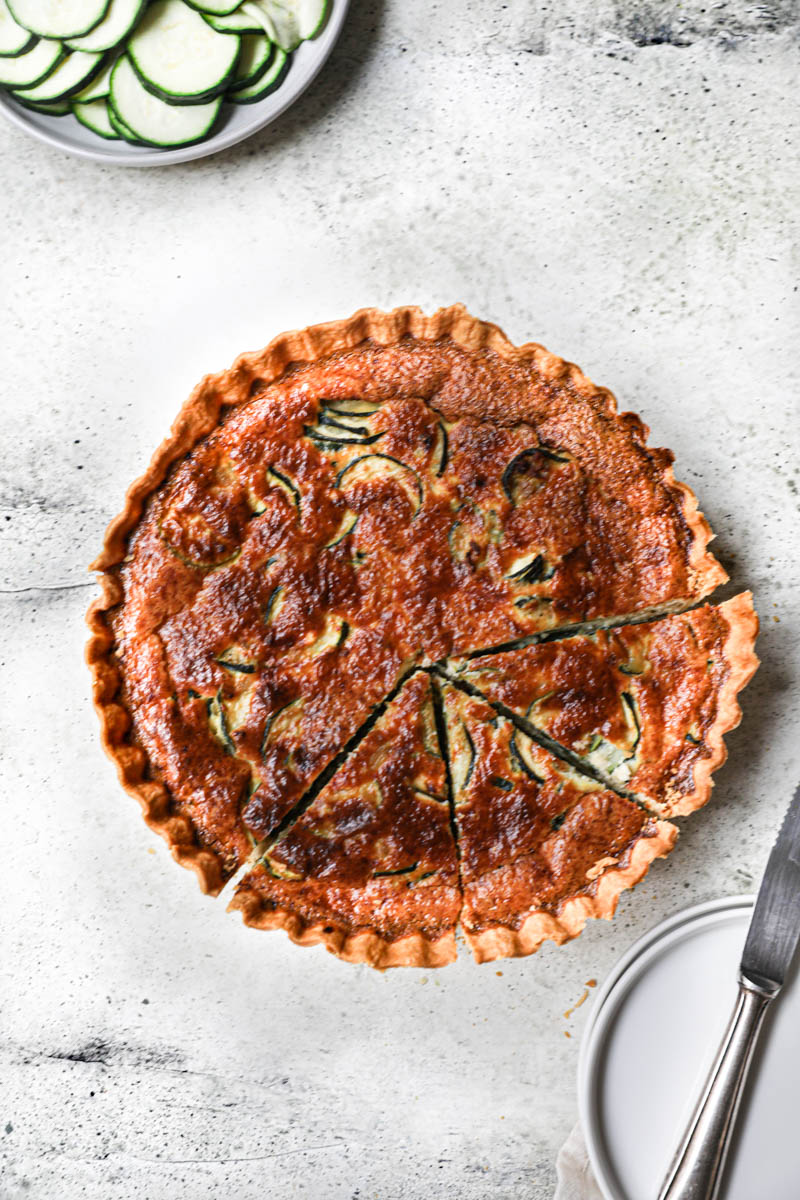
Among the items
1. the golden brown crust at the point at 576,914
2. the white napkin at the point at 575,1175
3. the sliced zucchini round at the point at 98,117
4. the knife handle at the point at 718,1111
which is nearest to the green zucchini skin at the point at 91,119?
the sliced zucchini round at the point at 98,117

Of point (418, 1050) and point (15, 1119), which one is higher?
point (418, 1050)

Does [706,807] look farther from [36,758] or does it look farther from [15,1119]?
[15,1119]

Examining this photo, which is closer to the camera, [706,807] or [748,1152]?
[748,1152]

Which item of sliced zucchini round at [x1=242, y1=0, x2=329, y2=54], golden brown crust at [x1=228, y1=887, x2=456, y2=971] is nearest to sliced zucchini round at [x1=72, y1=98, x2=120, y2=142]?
sliced zucchini round at [x1=242, y1=0, x2=329, y2=54]

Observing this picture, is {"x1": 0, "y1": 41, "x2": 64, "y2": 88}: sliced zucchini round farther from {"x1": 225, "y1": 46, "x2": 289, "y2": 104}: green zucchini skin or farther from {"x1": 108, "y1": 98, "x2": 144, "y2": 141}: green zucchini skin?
{"x1": 225, "y1": 46, "x2": 289, "y2": 104}: green zucchini skin

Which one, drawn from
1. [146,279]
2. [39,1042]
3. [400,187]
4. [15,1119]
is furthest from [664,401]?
[15,1119]

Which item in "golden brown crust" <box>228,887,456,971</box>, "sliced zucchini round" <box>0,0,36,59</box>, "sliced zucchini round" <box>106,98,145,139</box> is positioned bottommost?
"golden brown crust" <box>228,887,456,971</box>
